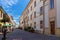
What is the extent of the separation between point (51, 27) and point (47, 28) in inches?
92.9

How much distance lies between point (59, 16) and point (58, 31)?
2.27m

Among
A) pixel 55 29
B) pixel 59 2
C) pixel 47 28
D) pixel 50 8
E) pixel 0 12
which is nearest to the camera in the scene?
pixel 59 2

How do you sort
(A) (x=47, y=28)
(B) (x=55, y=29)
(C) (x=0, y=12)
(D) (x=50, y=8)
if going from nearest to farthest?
(B) (x=55, y=29) < (D) (x=50, y=8) < (A) (x=47, y=28) < (C) (x=0, y=12)

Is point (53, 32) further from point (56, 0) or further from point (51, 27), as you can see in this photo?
point (56, 0)

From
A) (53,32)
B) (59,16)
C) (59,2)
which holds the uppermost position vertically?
(59,2)

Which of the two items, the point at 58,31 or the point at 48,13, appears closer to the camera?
the point at 58,31

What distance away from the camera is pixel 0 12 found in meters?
56.0

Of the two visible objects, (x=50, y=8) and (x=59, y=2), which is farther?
(x=50, y=8)

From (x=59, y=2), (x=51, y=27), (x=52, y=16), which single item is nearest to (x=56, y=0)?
(x=59, y=2)

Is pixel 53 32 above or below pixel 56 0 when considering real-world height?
below

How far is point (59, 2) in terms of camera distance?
26.7 metres

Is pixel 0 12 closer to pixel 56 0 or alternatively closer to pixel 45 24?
pixel 45 24

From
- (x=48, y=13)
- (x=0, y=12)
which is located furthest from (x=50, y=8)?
(x=0, y=12)

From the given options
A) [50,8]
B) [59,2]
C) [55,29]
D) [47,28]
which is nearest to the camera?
[59,2]
